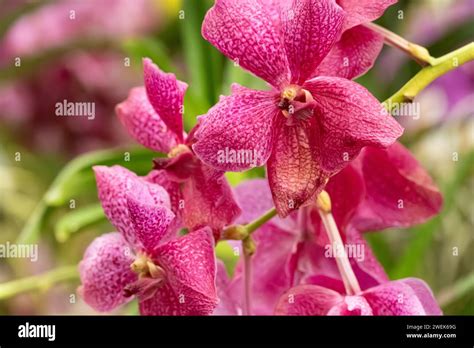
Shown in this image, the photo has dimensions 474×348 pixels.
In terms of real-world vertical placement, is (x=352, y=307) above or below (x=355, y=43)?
below

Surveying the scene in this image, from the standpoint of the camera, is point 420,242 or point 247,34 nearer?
point 247,34

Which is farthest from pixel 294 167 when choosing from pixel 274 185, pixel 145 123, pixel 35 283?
pixel 35 283

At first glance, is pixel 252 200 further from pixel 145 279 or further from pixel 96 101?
pixel 96 101

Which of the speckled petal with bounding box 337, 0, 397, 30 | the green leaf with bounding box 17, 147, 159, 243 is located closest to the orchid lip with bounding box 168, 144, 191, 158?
the speckled petal with bounding box 337, 0, 397, 30

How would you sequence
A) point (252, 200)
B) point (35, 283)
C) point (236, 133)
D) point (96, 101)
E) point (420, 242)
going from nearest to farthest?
point (236, 133) < point (252, 200) < point (35, 283) < point (420, 242) < point (96, 101)

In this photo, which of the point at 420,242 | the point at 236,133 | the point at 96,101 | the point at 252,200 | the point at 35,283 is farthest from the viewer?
the point at 96,101

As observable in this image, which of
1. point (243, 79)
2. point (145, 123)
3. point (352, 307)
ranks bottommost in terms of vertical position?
point (352, 307)
